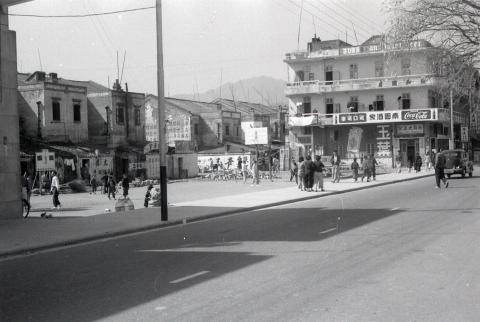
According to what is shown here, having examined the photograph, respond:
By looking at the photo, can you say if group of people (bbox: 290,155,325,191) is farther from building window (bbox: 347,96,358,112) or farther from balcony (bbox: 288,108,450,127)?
building window (bbox: 347,96,358,112)

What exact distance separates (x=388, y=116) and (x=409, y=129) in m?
2.83

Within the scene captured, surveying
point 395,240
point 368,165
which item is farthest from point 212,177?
point 395,240

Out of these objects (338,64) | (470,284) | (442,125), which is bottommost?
(470,284)

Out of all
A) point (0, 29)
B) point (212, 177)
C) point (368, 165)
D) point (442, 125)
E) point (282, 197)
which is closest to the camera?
point (0, 29)

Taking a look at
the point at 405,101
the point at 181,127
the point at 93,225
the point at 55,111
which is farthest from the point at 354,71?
the point at 93,225

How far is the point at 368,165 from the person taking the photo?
36.6 m

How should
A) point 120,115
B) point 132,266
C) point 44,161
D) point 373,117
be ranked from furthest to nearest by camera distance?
point 373,117 < point 120,115 < point 44,161 < point 132,266

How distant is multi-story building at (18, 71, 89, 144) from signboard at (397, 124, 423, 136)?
31.9 meters

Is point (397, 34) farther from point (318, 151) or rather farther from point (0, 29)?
point (318, 151)

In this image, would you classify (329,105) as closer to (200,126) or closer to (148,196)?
(200,126)

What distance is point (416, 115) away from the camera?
58188mm

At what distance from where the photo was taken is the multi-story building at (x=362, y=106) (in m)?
59.7

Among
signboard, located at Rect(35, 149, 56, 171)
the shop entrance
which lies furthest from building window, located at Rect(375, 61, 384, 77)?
signboard, located at Rect(35, 149, 56, 171)

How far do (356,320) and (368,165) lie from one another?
31.4 m
